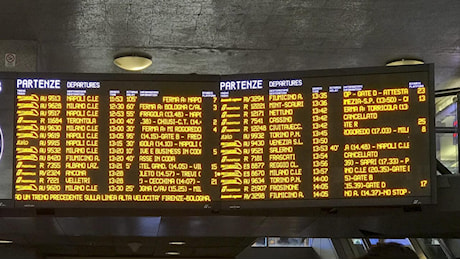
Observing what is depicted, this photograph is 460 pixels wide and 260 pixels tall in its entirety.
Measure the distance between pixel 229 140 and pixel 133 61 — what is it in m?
2.58

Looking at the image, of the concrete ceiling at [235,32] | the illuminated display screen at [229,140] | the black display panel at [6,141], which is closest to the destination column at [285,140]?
the illuminated display screen at [229,140]

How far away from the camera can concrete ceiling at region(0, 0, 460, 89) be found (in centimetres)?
621

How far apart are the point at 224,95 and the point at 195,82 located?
25cm

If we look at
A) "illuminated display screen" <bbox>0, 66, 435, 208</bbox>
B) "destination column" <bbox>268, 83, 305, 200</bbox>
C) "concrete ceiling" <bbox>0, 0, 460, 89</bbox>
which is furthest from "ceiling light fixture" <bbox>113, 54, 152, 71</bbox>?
"destination column" <bbox>268, 83, 305, 200</bbox>

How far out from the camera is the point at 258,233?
→ 9.06 meters

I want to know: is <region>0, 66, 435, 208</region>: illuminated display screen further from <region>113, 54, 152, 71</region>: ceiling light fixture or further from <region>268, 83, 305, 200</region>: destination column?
<region>113, 54, 152, 71</region>: ceiling light fixture

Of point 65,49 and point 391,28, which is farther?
point 65,49

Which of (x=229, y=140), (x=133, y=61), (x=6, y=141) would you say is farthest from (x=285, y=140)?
(x=133, y=61)

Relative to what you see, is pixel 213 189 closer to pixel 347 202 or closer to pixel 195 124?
pixel 195 124

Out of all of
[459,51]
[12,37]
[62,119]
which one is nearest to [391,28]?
[459,51]

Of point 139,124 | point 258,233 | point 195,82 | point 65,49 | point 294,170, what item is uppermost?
point 65,49

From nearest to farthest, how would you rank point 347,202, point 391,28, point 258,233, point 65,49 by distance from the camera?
point 347,202, point 391,28, point 65,49, point 258,233

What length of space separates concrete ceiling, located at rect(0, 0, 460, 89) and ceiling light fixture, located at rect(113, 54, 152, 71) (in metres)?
0.10

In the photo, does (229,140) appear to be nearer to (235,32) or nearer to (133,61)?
(235,32)
